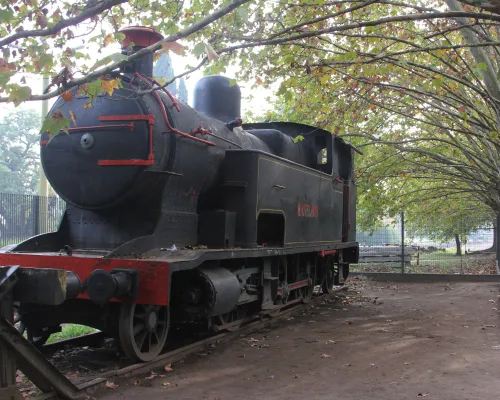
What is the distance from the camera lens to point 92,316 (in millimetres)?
5055

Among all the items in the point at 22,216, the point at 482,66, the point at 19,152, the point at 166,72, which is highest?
the point at 19,152

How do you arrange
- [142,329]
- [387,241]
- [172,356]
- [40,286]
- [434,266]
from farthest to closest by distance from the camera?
[434,266] → [387,241] → [172,356] → [142,329] → [40,286]

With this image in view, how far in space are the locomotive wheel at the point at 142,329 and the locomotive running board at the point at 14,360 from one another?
853 millimetres

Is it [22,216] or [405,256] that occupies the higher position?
[22,216]

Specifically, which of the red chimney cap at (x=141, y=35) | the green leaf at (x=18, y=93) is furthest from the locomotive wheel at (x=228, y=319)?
the green leaf at (x=18, y=93)

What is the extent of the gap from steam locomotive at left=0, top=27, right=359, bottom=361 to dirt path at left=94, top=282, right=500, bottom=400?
0.53 m

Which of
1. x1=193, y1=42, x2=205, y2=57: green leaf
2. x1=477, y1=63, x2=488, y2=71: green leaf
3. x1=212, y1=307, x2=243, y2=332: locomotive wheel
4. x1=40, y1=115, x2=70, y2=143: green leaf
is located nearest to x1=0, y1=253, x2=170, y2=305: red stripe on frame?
x1=40, y1=115, x2=70, y2=143: green leaf

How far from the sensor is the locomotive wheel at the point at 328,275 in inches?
398

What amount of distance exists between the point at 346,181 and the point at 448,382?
6061 mm

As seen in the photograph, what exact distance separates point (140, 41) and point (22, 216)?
721 centimetres

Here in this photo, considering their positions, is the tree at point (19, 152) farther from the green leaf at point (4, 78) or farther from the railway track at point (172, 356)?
the green leaf at point (4, 78)

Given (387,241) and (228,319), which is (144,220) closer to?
(228,319)

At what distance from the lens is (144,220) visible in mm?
5297

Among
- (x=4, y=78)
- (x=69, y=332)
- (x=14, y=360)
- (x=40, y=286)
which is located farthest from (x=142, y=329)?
(x=4, y=78)
